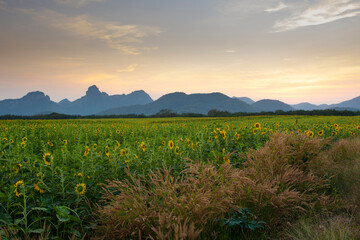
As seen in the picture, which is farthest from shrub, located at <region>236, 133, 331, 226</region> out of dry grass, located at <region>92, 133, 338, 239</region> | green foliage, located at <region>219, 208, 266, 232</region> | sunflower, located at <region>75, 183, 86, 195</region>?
sunflower, located at <region>75, 183, 86, 195</region>

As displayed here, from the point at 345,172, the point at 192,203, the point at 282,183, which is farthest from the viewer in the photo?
the point at 345,172

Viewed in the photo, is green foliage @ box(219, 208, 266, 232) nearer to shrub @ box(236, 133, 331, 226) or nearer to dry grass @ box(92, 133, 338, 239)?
dry grass @ box(92, 133, 338, 239)

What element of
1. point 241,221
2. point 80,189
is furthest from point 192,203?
point 80,189

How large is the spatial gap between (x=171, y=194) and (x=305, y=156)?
3950mm

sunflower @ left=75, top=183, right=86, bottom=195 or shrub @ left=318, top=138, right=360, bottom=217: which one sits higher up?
sunflower @ left=75, top=183, right=86, bottom=195

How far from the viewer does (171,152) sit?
536 centimetres

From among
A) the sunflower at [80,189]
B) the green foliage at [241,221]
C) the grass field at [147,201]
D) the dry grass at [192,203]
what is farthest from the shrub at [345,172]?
the sunflower at [80,189]

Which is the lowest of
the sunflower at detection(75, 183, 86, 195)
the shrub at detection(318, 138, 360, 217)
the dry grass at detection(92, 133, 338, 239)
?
the shrub at detection(318, 138, 360, 217)

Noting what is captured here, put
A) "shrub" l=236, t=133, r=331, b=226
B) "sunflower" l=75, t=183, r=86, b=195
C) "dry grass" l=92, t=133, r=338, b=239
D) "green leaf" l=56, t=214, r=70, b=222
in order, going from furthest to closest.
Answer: "shrub" l=236, t=133, r=331, b=226, "sunflower" l=75, t=183, r=86, b=195, "dry grass" l=92, t=133, r=338, b=239, "green leaf" l=56, t=214, r=70, b=222

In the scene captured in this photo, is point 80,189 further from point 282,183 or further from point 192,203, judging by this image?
point 282,183

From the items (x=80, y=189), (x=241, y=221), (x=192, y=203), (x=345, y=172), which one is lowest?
(x=345, y=172)

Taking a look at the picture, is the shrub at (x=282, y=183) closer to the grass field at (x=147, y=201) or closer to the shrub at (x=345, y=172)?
the grass field at (x=147, y=201)

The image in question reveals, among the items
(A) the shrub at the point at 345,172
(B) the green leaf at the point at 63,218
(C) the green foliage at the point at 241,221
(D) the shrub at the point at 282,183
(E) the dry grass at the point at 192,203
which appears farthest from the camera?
(A) the shrub at the point at 345,172

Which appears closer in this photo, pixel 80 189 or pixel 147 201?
pixel 80 189
